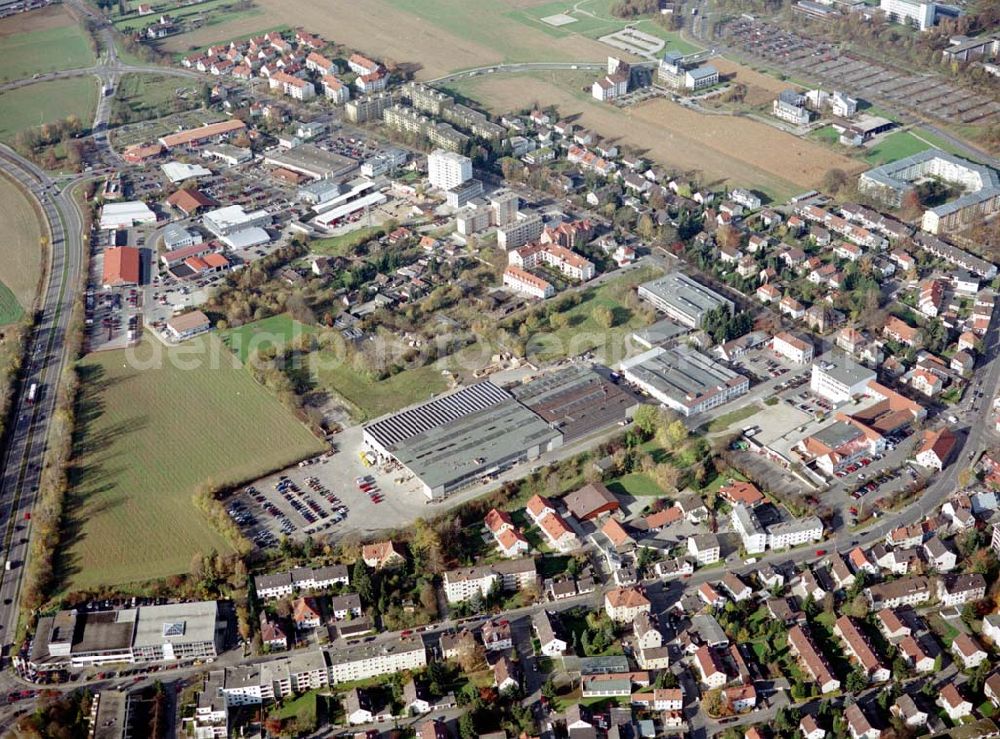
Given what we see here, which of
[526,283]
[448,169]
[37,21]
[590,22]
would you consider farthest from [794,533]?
[37,21]

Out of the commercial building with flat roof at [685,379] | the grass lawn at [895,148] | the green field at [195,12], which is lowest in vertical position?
the green field at [195,12]

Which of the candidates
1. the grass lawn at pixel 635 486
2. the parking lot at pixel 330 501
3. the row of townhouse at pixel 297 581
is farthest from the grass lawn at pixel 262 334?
the grass lawn at pixel 635 486

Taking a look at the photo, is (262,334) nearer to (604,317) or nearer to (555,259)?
(555,259)

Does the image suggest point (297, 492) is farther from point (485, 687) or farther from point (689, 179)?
point (689, 179)

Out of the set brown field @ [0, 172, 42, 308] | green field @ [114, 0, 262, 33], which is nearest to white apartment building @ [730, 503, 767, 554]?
brown field @ [0, 172, 42, 308]

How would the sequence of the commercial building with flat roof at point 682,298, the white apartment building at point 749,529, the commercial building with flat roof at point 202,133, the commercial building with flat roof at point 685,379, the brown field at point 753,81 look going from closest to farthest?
the white apartment building at point 749,529, the commercial building with flat roof at point 685,379, the commercial building with flat roof at point 682,298, the commercial building with flat roof at point 202,133, the brown field at point 753,81

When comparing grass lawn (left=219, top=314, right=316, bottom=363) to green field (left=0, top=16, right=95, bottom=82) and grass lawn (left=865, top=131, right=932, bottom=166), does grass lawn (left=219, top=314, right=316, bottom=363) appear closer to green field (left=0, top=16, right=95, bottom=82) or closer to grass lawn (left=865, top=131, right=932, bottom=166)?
grass lawn (left=865, top=131, right=932, bottom=166)

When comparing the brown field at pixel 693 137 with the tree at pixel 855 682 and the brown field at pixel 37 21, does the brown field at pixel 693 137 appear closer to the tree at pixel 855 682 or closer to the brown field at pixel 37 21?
the tree at pixel 855 682
